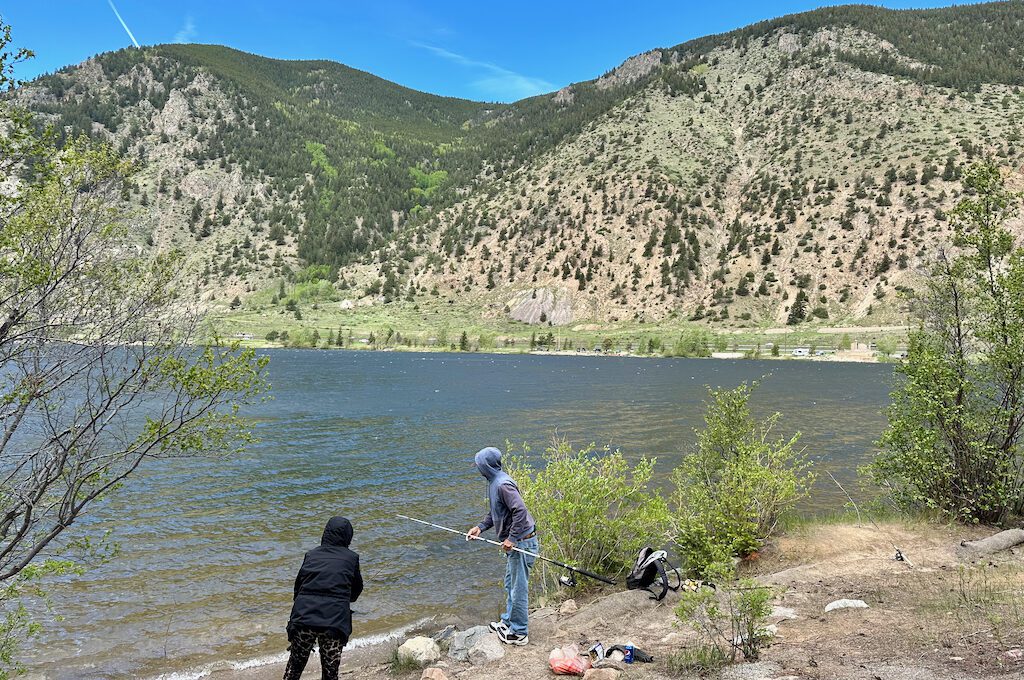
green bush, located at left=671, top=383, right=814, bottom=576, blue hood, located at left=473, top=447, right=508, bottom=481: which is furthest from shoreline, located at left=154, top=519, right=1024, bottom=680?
blue hood, located at left=473, top=447, right=508, bottom=481

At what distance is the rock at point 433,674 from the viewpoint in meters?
7.92

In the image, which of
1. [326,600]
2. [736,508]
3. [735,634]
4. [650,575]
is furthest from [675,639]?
[326,600]

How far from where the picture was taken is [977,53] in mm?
168750

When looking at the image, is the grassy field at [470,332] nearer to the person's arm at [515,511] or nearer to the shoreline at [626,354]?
the shoreline at [626,354]

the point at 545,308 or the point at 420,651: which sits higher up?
the point at 545,308

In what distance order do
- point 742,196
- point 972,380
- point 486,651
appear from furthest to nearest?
point 742,196 → point 972,380 → point 486,651

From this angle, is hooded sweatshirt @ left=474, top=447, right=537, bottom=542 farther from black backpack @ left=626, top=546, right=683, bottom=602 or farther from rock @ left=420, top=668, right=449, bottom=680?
black backpack @ left=626, top=546, right=683, bottom=602

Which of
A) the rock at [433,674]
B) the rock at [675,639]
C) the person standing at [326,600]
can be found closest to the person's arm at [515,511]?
the rock at [433,674]

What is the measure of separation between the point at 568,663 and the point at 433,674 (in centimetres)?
176

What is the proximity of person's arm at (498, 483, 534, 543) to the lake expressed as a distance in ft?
14.6

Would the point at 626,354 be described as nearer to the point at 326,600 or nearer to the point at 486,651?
the point at 486,651

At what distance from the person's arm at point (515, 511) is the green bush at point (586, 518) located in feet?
8.28

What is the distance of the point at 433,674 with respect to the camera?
26.3ft

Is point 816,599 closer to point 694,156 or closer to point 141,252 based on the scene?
point 141,252
